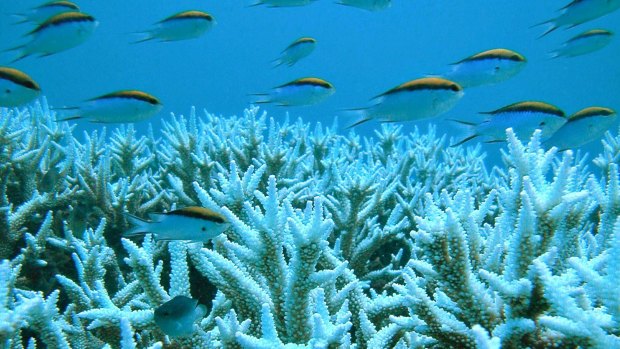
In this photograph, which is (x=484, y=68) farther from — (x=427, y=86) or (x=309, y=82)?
(x=309, y=82)

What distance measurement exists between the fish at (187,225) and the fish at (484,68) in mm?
2675

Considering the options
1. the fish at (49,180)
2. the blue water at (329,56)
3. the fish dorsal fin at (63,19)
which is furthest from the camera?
the blue water at (329,56)

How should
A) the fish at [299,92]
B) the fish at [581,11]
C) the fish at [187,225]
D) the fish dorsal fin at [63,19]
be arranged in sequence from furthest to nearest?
the fish at [581,11], the fish at [299,92], the fish dorsal fin at [63,19], the fish at [187,225]

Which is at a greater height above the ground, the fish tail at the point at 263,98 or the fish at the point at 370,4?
the fish at the point at 370,4

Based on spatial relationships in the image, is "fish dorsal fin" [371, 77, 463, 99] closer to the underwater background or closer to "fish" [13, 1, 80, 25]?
the underwater background

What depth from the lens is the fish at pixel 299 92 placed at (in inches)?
168

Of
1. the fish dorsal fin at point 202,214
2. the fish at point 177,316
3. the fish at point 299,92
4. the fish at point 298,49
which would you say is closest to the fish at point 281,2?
the fish at point 298,49

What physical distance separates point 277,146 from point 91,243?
1.96 metres

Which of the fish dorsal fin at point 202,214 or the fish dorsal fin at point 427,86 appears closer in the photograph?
the fish dorsal fin at point 202,214

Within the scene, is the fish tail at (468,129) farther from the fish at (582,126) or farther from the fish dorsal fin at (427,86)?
the fish at (582,126)

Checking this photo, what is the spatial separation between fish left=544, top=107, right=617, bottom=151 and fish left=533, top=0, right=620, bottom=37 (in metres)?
1.28

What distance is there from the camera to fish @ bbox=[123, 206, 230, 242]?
2.00m

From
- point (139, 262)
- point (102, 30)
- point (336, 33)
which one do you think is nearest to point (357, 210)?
point (139, 262)

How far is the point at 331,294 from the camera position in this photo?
6.73ft
